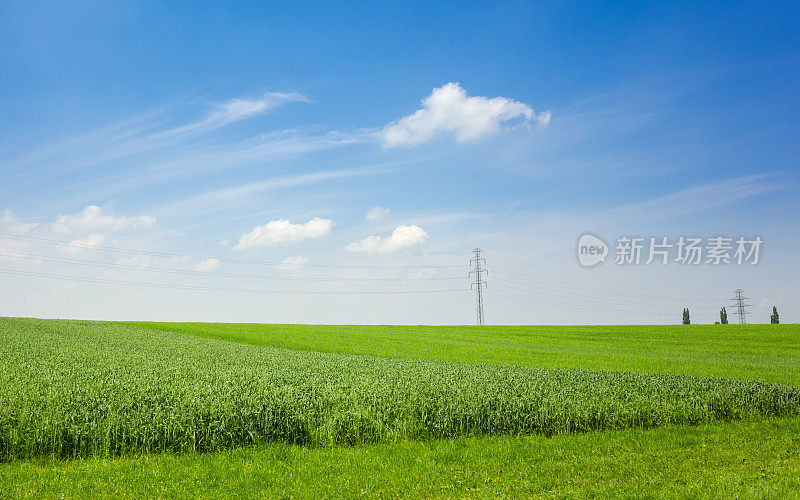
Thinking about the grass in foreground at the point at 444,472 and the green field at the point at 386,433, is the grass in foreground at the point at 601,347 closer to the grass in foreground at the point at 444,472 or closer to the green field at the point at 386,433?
the green field at the point at 386,433

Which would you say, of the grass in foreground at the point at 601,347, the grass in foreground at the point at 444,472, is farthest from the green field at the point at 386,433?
the grass in foreground at the point at 601,347

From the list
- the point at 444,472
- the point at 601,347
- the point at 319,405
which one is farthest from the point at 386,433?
the point at 601,347

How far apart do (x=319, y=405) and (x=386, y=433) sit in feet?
6.84

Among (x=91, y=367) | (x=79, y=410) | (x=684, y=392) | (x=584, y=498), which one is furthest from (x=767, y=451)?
(x=91, y=367)

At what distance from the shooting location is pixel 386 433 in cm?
1379

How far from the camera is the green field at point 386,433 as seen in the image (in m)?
10.8

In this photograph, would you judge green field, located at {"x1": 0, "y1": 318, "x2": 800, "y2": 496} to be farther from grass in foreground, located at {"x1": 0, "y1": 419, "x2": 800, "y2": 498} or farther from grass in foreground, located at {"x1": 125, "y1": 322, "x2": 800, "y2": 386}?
grass in foreground, located at {"x1": 125, "y1": 322, "x2": 800, "y2": 386}

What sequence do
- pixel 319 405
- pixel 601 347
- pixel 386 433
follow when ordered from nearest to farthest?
1. pixel 386 433
2. pixel 319 405
3. pixel 601 347

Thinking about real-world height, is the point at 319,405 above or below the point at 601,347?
above

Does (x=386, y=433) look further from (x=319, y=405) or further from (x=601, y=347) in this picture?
(x=601, y=347)

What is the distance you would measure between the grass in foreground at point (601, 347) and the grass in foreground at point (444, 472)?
19478mm

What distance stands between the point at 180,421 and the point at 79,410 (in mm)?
2675

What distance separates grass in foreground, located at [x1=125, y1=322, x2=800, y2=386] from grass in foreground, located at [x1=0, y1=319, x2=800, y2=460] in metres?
12.8

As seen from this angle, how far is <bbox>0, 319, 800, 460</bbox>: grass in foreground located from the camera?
41.2ft
